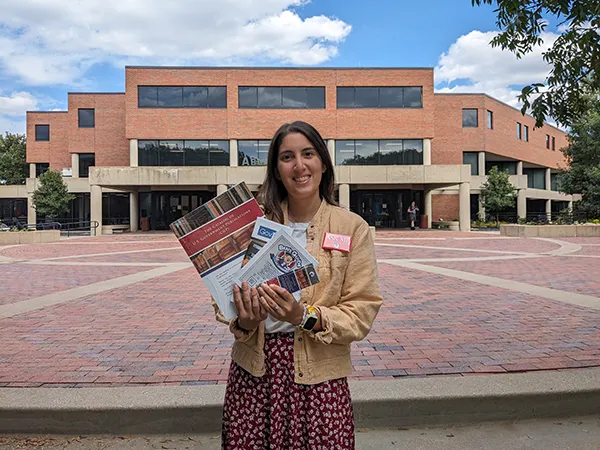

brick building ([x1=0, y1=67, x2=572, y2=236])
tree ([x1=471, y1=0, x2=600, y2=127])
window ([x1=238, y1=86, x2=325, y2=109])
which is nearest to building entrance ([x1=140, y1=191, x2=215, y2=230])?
brick building ([x1=0, y1=67, x2=572, y2=236])

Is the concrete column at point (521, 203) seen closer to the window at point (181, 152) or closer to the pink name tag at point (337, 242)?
the window at point (181, 152)

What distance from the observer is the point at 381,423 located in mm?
3596

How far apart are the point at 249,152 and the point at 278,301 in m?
32.9

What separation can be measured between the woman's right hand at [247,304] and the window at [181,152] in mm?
32845

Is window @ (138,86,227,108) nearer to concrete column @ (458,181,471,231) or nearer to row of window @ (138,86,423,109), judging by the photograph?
row of window @ (138,86,423,109)

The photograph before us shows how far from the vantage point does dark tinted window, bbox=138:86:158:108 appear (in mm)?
33438

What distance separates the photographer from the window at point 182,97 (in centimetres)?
3350

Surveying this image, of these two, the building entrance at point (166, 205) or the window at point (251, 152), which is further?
the building entrance at point (166, 205)

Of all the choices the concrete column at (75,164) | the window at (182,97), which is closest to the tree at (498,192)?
the window at (182,97)

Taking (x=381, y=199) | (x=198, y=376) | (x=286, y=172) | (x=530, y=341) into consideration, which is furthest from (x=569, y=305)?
(x=381, y=199)

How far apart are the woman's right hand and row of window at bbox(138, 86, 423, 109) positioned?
33.3m

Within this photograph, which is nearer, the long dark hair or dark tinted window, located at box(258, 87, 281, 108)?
the long dark hair

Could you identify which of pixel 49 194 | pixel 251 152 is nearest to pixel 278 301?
pixel 251 152

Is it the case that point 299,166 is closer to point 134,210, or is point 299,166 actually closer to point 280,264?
point 280,264
